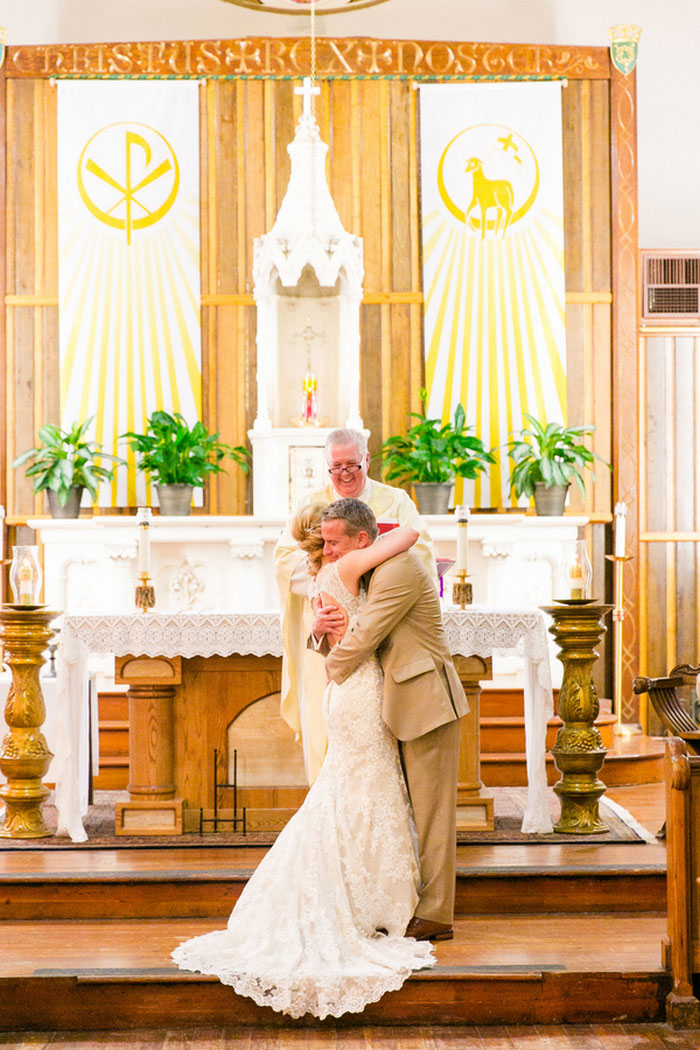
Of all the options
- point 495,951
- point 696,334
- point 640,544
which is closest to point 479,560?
point 640,544

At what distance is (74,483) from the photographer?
8.84m

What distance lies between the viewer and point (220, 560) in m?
8.65

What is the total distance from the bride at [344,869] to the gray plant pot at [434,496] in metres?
4.33

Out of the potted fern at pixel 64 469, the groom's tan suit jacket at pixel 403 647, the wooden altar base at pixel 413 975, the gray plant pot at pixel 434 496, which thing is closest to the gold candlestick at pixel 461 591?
the wooden altar base at pixel 413 975

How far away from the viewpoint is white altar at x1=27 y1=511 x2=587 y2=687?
8555 mm

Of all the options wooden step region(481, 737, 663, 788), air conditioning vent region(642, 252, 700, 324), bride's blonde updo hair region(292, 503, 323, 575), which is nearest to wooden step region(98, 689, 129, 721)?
wooden step region(481, 737, 663, 788)

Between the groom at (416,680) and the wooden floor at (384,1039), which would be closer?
the wooden floor at (384,1039)

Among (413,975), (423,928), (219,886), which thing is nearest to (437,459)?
(219,886)

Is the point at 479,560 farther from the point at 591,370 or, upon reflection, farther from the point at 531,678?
the point at 531,678

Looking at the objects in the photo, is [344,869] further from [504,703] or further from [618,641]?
[618,641]

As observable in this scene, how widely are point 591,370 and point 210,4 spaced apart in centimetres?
393

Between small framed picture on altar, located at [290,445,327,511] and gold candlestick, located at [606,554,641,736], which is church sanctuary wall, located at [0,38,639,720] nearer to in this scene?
→ gold candlestick, located at [606,554,641,736]

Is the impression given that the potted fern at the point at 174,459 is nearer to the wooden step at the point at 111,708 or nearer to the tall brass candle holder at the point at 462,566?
the wooden step at the point at 111,708

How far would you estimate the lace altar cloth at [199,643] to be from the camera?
5.56 meters
